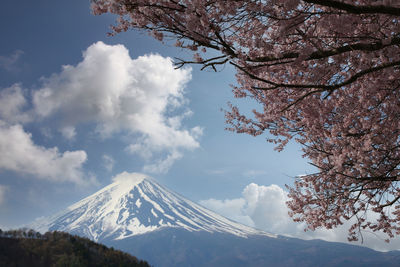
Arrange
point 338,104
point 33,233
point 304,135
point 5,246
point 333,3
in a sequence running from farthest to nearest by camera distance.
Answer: point 33,233
point 5,246
point 304,135
point 338,104
point 333,3

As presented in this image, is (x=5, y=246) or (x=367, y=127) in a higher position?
(x=367, y=127)

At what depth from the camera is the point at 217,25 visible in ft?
12.3

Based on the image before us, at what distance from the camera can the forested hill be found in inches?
2926

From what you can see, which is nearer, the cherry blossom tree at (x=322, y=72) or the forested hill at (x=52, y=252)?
the cherry blossom tree at (x=322, y=72)

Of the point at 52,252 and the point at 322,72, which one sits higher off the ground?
the point at 322,72

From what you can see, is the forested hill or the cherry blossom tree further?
the forested hill

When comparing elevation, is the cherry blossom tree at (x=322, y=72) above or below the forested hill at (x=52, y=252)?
above

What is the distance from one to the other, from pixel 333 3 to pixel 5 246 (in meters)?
96.1

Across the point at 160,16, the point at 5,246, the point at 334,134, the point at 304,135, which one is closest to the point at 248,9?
the point at 160,16

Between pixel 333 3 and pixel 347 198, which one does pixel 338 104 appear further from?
pixel 333 3

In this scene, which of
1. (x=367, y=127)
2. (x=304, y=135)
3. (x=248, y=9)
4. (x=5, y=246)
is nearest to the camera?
(x=248, y=9)

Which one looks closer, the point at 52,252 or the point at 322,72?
the point at 322,72

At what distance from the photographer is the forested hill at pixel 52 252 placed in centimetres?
7431

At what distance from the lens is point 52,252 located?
257ft
